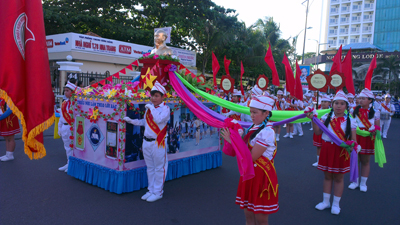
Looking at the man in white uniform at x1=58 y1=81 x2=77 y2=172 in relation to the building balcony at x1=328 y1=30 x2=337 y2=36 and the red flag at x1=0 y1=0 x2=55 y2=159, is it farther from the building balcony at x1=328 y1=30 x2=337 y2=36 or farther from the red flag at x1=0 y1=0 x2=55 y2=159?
the building balcony at x1=328 y1=30 x2=337 y2=36

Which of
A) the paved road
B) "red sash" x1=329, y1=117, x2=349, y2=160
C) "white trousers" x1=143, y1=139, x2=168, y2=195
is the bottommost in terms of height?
the paved road

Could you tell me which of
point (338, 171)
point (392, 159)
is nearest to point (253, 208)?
point (338, 171)

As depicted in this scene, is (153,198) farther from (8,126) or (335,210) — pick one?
(8,126)

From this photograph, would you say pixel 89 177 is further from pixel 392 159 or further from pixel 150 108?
pixel 392 159

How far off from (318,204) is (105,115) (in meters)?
3.87

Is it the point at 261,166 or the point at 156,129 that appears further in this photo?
the point at 156,129

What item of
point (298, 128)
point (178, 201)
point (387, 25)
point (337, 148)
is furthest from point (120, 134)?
point (387, 25)

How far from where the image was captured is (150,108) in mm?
4469

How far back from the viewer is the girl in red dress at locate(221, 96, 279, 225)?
2.76 metres

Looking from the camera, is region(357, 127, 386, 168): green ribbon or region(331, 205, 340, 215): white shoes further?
region(357, 127, 386, 168): green ribbon

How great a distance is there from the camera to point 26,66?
7.48 feet

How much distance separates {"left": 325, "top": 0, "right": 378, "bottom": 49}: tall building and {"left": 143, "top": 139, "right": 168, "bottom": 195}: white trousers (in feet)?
239

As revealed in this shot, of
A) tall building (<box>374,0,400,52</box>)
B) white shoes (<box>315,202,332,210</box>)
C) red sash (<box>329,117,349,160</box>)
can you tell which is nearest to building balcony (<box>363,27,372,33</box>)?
tall building (<box>374,0,400,52</box>)

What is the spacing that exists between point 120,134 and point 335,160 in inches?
136
